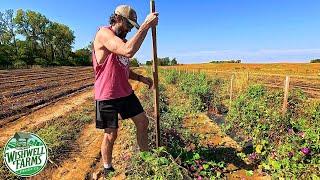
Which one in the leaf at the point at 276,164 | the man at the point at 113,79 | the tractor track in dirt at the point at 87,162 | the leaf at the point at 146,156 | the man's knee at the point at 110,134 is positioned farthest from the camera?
the tractor track in dirt at the point at 87,162

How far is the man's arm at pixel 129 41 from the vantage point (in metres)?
3.20

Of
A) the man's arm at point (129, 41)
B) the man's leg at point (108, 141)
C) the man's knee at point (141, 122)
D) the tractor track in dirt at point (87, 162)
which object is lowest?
the tractor track in dirt at point (87, 162)

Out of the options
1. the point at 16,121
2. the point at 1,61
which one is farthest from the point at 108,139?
the point at 1,61

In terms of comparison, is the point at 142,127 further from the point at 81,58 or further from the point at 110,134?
the point at 81,58

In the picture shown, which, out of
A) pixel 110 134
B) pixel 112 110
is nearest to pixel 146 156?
pixel 110 134

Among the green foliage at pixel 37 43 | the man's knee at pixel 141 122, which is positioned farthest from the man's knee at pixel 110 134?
the green foliage at pixel 37 43

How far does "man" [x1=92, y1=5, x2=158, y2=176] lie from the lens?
141 inches

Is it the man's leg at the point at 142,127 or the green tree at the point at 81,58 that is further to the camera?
the green tree at the point at 81,58

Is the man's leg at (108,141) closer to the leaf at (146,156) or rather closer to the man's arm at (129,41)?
the leaf at (146,156)

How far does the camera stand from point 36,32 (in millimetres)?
76938

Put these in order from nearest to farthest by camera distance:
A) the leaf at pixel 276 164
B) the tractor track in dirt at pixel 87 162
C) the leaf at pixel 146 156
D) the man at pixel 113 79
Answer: the man at pixel 113 79, the leaf at pixel 146 156, the leaf at pixel 276 164, the tractor track in dirt at pixel 87 162

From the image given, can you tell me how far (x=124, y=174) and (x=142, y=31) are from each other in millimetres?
1882

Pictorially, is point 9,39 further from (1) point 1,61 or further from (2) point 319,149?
(2) point 319,149

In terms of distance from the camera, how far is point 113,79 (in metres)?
3.75
